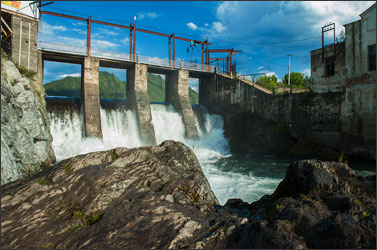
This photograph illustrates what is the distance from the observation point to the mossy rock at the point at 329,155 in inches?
779

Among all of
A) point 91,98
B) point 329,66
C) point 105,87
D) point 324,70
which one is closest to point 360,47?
point 329,66

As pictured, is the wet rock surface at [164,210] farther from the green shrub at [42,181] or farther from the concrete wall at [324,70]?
the concrete wall at [324,70]

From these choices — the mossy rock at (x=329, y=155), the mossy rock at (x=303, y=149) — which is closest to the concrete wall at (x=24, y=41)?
the mossy rock at (x=303, y=149)

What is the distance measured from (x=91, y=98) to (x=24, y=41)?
22.5ft

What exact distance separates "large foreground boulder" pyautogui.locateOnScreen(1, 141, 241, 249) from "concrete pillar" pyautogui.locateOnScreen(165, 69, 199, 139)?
797 inches

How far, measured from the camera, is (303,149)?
72.0ft

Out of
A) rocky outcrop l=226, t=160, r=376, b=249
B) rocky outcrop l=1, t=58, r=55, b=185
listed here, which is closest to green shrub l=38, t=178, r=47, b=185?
rocky outcrop l=226, t=160, r=376, b=249

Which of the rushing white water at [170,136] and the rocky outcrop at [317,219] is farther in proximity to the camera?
the rushing white water at [170,136]

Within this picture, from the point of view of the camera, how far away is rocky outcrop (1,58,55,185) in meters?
10.5

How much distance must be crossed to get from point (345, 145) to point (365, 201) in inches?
707

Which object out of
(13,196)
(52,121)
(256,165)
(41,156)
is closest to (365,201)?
(13,196)

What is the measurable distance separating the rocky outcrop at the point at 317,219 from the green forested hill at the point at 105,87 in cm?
12152

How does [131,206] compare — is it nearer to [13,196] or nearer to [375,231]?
[13,196]

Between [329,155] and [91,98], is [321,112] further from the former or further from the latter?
[91,98]
